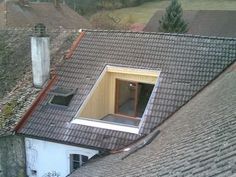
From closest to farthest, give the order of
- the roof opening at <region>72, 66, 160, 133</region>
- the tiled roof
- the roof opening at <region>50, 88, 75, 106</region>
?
1. the tiled roof
2. the roof opening at <region>50, 88, 75, 106</region>
3. the roof opening at <region>72, 66, 160, 133</region>

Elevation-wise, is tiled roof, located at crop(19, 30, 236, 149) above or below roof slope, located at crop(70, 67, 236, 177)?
below

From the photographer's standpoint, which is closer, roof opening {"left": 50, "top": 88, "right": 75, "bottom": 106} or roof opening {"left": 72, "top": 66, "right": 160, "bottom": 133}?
roof opening {"left": 50, "top": 88, "right": 75, "bottom": 106}

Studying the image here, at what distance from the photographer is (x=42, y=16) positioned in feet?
→ 130

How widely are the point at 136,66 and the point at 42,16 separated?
25.1 meters

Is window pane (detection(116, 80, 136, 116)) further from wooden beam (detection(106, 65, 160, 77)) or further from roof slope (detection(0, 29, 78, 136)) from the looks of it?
roof slope (detection(0, 29, 78, 136))

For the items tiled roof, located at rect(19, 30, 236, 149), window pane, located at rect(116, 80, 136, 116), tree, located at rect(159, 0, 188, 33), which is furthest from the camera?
tree, located at rect(159, 0, 188, 33)

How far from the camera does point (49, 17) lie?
40500 millimetres

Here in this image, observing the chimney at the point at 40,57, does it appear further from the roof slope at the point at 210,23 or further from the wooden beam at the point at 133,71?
the roof slope at the point at 210,23

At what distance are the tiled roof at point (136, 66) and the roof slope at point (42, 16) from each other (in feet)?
62.3

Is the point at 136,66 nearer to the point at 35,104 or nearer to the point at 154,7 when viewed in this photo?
the point at 35,104

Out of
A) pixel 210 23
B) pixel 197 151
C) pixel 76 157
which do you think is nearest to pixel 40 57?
pixel 76 157

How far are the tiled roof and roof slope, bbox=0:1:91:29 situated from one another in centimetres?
Result: 1900

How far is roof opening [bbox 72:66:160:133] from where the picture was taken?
671 inches

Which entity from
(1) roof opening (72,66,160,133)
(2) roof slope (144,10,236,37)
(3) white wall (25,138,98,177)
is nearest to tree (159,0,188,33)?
(2) roof slope (144,10,236,37)
